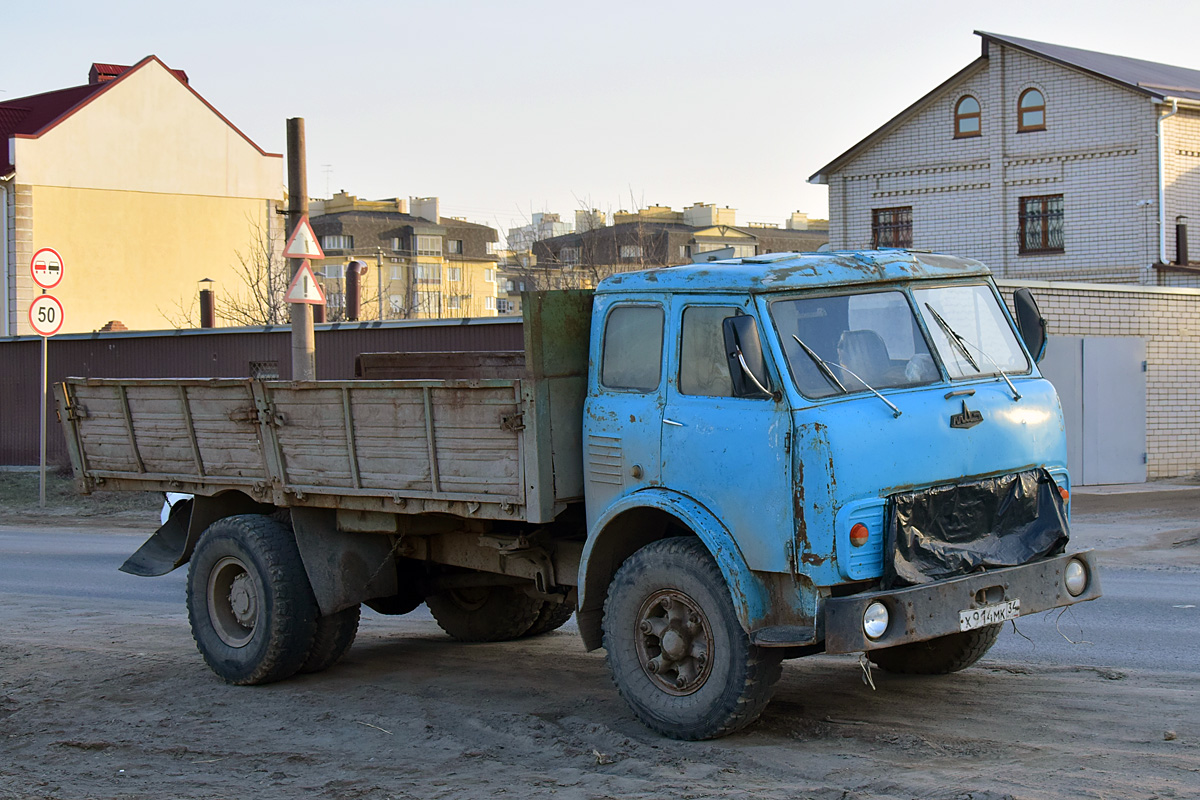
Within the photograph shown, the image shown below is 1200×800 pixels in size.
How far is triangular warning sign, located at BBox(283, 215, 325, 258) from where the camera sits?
13.1 meters

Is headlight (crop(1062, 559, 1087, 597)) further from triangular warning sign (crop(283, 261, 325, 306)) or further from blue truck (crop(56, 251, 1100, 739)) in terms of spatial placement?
triangular warning sign (crop(283, 261, 325, 306))

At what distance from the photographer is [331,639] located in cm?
793

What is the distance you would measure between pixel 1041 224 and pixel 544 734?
89.9 feet

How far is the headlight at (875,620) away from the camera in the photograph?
5.39 meters

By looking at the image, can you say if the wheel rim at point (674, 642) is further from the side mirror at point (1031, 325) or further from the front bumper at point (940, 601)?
the side mirror at point (1031, 325)

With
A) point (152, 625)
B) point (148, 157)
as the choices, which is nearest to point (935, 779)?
point (152, 625)

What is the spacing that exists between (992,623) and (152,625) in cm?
683

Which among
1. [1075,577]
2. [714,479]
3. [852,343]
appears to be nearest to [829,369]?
[852,343]

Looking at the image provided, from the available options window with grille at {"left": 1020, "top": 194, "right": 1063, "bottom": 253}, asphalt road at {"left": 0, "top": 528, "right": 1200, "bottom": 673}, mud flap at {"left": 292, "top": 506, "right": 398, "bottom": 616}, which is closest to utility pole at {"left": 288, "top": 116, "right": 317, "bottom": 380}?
asphalt road at {"left": 0, "top": 528, "right": 1200, "bottom": 673}

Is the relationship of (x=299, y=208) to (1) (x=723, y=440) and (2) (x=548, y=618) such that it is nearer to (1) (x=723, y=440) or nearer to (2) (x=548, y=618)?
A: (2) (x=548, y=618)

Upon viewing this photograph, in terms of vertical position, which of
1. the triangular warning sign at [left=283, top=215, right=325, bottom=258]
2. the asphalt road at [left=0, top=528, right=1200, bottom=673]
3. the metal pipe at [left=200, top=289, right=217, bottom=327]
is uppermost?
the metal pipe at [left=200, top=289, right=217, bottom=327]

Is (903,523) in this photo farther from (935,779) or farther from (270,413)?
(270,413)

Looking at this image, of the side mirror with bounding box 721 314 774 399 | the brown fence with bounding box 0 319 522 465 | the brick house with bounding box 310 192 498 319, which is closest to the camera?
the side mirror with bounding box 721 314 774 399

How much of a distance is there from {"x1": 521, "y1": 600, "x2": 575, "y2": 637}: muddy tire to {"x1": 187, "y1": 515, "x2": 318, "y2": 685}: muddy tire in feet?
5.53
